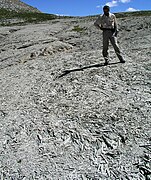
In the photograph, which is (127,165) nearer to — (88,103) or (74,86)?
(88,103)

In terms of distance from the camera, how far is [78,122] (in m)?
10.6

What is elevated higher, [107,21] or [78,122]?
[107,21]

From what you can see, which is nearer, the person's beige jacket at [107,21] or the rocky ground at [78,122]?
the rocky ground at [78,122]

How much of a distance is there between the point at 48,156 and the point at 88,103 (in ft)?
12.0

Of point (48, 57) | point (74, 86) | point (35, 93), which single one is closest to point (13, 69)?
point (48, 57)

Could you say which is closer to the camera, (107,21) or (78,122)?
(78,122)

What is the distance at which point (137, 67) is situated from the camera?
49.9 ft

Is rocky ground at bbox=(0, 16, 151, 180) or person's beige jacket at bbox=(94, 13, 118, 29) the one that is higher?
person's beige jacket at bbox=(94, 13, 118, 29)

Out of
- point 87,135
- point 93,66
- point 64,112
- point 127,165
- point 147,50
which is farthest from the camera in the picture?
point 147,50

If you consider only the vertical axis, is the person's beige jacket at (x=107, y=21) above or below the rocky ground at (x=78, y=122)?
above

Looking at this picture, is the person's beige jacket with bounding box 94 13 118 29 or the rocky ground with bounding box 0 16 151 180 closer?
the rocky ground with bounding box 0 16 151 180

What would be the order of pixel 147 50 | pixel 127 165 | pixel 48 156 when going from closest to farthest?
1. pixel 127 165
2. pixel 48 156
3. pixel 147 50

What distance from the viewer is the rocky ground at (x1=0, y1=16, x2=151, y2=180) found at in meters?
8.45

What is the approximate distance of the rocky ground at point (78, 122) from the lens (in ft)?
27.7
